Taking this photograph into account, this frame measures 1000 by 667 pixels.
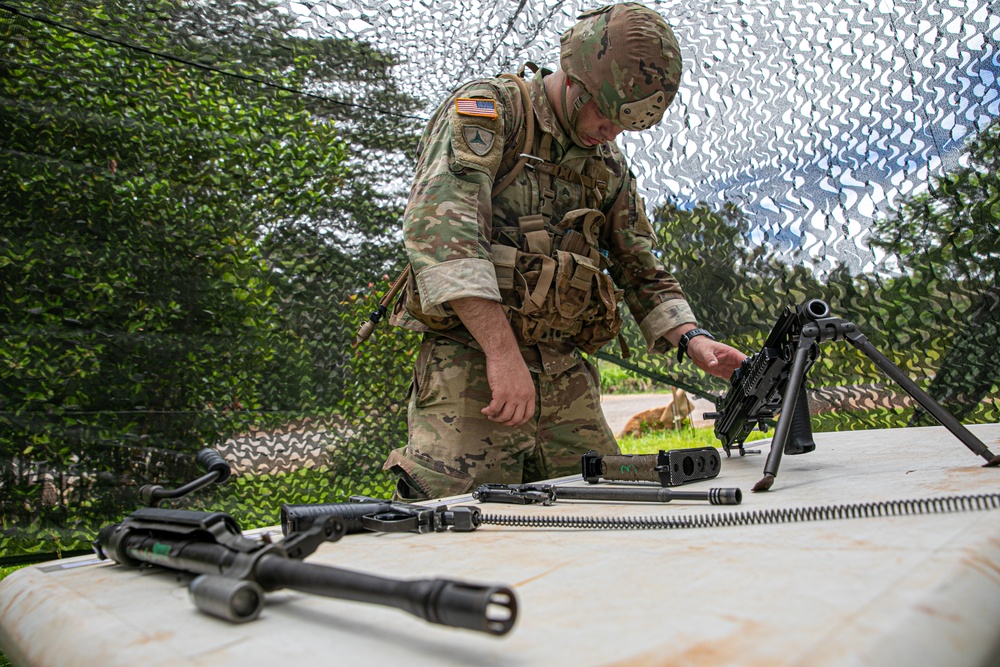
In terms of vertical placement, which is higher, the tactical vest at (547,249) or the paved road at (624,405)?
the tactical vest at (547,249)

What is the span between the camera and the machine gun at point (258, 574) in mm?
460

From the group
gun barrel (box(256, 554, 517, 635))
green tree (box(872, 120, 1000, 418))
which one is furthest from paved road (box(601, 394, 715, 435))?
gun barrel (box(256, 554, 517, 635))

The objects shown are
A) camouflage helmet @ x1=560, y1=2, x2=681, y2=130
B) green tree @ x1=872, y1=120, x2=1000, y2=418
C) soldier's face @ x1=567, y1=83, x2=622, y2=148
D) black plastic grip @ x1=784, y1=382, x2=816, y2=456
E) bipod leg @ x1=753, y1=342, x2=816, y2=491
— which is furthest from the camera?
green tree @ x1=872, y1=120, x2=1000, y2=418

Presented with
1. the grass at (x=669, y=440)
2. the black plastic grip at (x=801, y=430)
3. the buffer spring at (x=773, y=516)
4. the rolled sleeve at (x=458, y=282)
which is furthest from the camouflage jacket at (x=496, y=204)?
the grass at (x=669, y=440)

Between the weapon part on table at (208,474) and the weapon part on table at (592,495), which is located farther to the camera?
the weapon part on table at (592,495)

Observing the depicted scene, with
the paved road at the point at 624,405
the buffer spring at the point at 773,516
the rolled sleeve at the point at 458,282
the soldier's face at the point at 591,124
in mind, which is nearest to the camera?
the buffer spring at the point at 773,516

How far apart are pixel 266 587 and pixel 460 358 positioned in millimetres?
1330

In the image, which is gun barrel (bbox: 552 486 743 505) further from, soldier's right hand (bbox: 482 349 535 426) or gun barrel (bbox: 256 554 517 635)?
gun barrel (bbox: 256 554 517 635)

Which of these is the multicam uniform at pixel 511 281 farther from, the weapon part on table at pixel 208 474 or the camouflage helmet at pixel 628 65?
the weapon part on table at pixel 208 474

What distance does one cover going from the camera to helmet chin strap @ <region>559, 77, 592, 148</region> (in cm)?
193

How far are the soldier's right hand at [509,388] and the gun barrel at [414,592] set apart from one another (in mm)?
1137

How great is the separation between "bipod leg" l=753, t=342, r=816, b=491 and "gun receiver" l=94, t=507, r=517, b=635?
2.51 ft

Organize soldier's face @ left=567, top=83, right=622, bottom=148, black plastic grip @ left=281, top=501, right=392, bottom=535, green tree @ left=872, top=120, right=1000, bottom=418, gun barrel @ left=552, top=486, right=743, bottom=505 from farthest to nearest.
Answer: green tree @ left=872, top=120, right=1000, bottom=418 → soldier's face @ left=567, top=83, right=622, bottom=148 → gun barrel @ left=552, top=486, right=743, bottom=505 → black plastic grip @ left=281, top=501, right=392, bottom=535

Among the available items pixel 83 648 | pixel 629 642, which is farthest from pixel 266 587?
pixel 629 642
